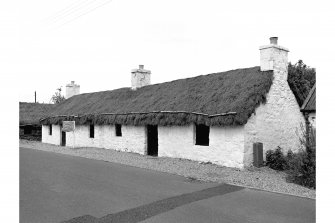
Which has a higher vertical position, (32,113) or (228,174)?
(32,113)

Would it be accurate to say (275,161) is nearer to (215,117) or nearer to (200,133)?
(215,117)

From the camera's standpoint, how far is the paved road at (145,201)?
6407mm

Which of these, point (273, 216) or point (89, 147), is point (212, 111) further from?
point (89, 147)

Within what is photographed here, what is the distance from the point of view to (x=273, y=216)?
257 inches

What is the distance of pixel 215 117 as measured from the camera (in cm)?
1319

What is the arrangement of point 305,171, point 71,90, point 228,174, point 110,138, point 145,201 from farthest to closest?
point 71,90
point 110,138
point 228,174
point 305,171
point 145,201

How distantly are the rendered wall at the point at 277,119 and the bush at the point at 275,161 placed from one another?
33cm

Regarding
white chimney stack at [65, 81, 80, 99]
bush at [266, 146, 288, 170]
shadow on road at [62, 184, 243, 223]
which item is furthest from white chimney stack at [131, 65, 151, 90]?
shadow on road at [62, 184, 243, 223]

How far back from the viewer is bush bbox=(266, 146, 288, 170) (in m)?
13.1

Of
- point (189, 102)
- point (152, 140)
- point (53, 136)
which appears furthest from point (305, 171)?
point (53, 136)

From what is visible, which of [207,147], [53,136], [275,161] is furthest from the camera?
[53,136]

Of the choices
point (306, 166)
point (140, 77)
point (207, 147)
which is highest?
point (140, 77)

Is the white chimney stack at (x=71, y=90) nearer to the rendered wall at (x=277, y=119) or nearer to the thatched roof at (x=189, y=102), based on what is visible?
the thatched roof at (x=189, y=102)

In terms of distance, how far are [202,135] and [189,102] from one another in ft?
6.72
